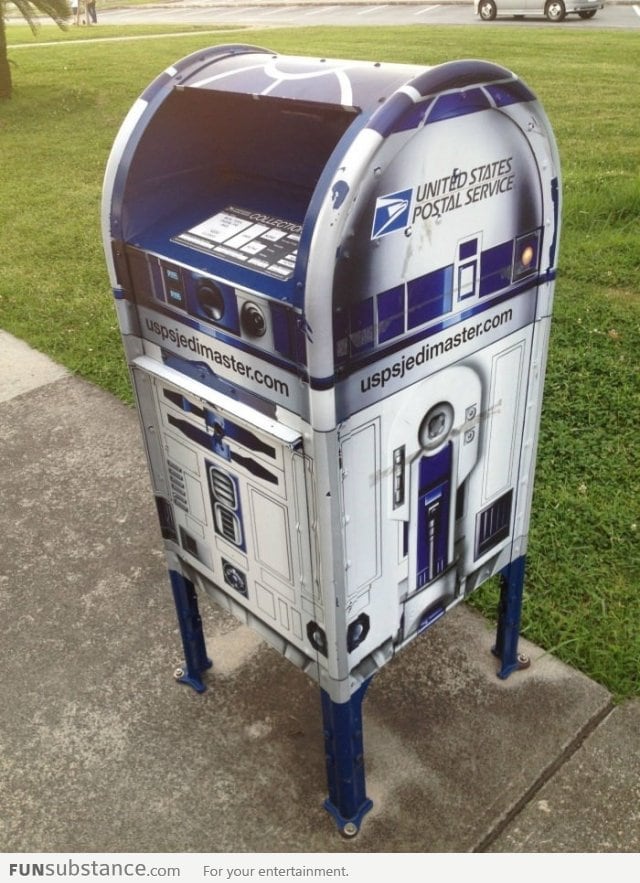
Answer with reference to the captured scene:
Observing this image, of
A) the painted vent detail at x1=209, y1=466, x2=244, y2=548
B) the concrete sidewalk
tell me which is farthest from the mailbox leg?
the painted vent detail at x1=209, y1=466, x2=244, y2=548

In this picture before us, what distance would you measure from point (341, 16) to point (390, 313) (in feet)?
83.1

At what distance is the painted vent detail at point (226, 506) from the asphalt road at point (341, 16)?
20335 millimetres

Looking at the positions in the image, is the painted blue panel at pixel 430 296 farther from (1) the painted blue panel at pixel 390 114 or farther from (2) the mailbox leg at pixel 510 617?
(2) the mailbox leg at pixel 510 617

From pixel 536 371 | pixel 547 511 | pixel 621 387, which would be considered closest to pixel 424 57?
pixel 621 387

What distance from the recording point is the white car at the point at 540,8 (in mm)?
20422

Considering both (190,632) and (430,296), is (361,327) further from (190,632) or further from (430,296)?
(190,632)

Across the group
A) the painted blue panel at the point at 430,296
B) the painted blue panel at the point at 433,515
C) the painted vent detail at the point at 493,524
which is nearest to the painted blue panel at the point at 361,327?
the painted blue panel at the point at 430,296

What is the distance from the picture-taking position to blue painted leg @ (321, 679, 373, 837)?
2.35 meters

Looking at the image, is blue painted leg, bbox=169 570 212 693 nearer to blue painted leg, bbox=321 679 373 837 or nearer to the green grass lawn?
blue painted leg, bbox=321 679 373 837

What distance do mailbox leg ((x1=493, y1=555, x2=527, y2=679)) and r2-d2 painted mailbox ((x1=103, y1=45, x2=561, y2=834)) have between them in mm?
153

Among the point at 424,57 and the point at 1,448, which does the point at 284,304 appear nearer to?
the point at 1,448

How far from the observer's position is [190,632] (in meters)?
2.96

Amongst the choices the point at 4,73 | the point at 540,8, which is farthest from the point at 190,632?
the point at 540,8

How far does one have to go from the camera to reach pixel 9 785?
9.09ft
